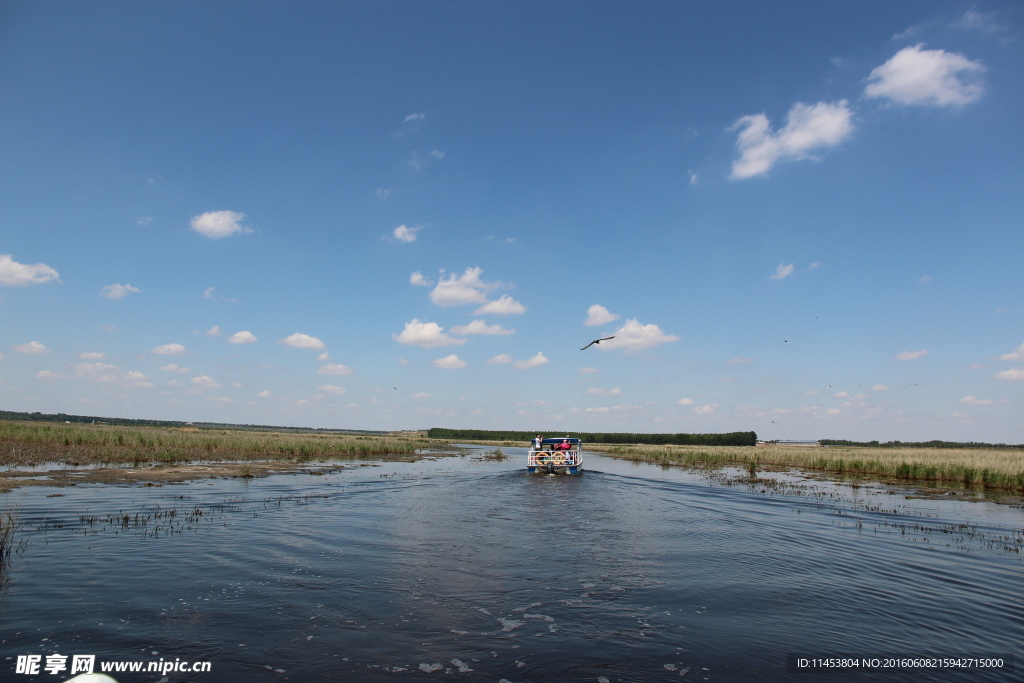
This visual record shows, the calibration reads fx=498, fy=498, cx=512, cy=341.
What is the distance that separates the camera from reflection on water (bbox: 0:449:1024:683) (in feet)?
28.5

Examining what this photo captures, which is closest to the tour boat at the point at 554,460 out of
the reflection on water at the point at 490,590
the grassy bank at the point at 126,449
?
the reflection on water at the point at 490,590

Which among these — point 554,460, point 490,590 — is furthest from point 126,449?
point 490,590

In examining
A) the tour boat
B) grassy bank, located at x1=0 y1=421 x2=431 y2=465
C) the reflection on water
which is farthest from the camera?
the tour boat

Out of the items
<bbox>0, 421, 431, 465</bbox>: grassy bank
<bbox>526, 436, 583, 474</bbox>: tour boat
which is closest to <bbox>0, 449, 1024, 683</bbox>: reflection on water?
<bbox>0, 421, 431, 465</bbox>: grassy bank

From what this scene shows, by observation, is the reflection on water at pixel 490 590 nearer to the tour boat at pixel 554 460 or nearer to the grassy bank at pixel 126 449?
the grassy bank at pixel 126 449

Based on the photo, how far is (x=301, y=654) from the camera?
857 centimetres

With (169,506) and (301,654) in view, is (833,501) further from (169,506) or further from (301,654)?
(169,506)

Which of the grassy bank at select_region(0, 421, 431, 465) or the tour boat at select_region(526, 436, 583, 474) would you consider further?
the tour boat at select_region(526, 436, 583, 474)

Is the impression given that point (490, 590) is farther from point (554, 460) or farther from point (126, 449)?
point (126, 449)

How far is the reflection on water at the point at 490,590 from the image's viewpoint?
28.5ft

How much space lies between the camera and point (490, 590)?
481 inches

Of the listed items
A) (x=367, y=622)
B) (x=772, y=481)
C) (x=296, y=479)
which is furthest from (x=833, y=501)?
(x=296, y=479)

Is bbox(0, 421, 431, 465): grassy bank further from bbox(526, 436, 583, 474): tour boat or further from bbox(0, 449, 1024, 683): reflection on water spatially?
bbox(526, 436, 583, 474): tour boat

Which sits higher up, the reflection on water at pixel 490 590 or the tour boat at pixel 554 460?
the reflection on water at pixel 490 590
